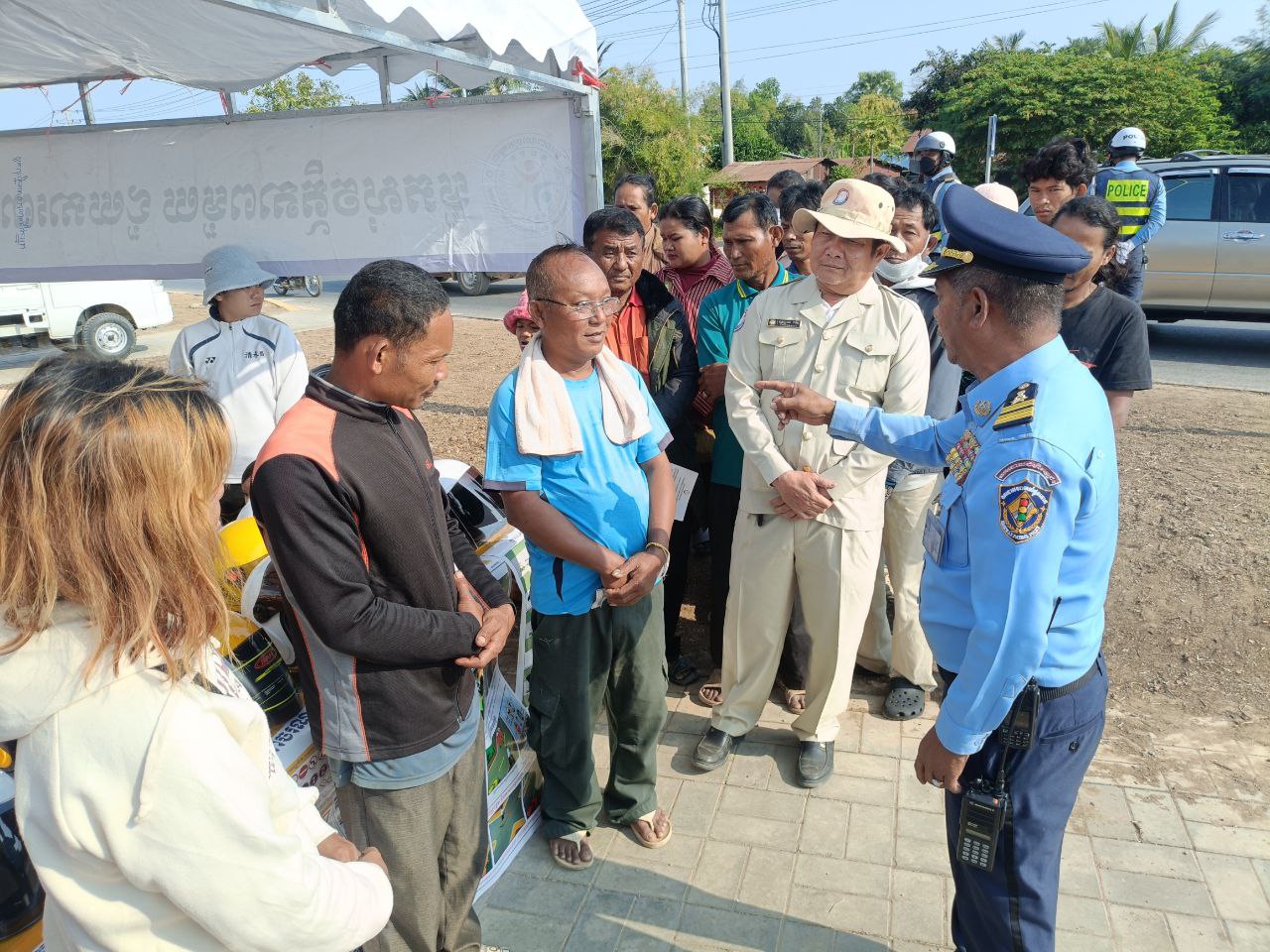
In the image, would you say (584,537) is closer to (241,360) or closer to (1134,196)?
(241,360)

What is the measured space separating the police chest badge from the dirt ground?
204 centimetres

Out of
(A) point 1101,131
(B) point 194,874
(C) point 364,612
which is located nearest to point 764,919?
(C) point 364,612

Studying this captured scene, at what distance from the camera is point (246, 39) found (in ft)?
11.3

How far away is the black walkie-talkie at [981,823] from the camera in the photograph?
75.4 inches

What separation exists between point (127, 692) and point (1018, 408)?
1663 millimetres

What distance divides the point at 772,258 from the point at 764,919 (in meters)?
2.57

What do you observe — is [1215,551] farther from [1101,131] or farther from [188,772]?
[1101,131]

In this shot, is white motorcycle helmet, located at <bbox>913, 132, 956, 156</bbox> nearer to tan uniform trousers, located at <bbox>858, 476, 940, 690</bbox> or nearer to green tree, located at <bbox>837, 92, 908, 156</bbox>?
tan uniform trousers, located at <bbox>858, 476, 940, 690</bbox>

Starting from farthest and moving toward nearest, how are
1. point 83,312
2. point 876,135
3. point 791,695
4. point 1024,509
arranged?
point 876,135 → point 83,312 → point 791,695 → point 1024,509

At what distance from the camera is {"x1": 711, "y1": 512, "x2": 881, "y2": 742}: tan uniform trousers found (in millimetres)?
3170

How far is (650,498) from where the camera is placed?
2.83m

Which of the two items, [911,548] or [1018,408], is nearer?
[1018,408]

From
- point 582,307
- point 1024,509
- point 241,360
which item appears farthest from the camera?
point 241,360

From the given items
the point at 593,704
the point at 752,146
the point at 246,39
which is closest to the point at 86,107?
the point at 246,39
